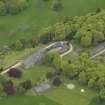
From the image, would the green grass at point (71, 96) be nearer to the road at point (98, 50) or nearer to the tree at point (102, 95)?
the tree at point (102, 95)

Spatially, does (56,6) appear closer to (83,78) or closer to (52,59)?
(52,59)

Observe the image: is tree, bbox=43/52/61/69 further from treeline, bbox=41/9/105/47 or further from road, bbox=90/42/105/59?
road, bbox=90/42/105/59

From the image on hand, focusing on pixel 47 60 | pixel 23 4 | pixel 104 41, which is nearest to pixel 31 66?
pixel 47 60

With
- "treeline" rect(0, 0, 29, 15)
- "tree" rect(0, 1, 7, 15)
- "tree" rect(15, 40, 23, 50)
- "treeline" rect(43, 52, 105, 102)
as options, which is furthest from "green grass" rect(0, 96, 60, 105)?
"treeline" rect(0, 0, 29, 15)

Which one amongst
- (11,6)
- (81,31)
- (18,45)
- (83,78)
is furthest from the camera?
(11,6)

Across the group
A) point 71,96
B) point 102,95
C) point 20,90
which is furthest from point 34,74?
point 102,95

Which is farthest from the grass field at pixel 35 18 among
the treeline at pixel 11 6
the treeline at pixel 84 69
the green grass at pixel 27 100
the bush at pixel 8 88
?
the green grass at pixel 27 100
